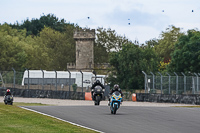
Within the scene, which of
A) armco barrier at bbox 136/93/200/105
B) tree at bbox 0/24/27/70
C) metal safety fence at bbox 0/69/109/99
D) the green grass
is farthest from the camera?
tree at bbox 0/24/27/70

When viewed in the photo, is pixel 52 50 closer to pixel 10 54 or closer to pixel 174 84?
pixel 10 54

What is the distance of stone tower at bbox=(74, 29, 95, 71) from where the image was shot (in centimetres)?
11700

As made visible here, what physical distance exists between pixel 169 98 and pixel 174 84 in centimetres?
187

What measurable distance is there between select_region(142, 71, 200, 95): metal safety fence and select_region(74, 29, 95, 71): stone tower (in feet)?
219

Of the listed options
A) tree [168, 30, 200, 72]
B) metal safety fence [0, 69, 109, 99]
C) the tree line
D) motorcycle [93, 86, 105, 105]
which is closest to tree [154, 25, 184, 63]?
the tree line

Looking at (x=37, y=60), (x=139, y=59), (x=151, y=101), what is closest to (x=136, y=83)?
(x=139, y=59)

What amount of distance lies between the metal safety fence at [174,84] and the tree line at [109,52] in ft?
87.8

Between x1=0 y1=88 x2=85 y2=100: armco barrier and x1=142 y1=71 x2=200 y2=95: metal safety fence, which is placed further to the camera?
x1=0 y1=88 x2=85 y2=100: armco barrier

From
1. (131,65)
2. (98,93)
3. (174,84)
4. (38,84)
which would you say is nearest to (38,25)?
(131,65)

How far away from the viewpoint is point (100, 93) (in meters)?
34.4

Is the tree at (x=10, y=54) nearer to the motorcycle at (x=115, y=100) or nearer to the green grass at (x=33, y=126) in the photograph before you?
the motorcycle at (x=115, y=100)

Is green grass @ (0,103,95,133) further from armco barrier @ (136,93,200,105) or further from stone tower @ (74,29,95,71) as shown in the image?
stone tower @ (74,29,95,71)

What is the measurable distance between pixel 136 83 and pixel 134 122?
5665 centimetres

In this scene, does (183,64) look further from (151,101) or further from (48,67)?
(48,67)
